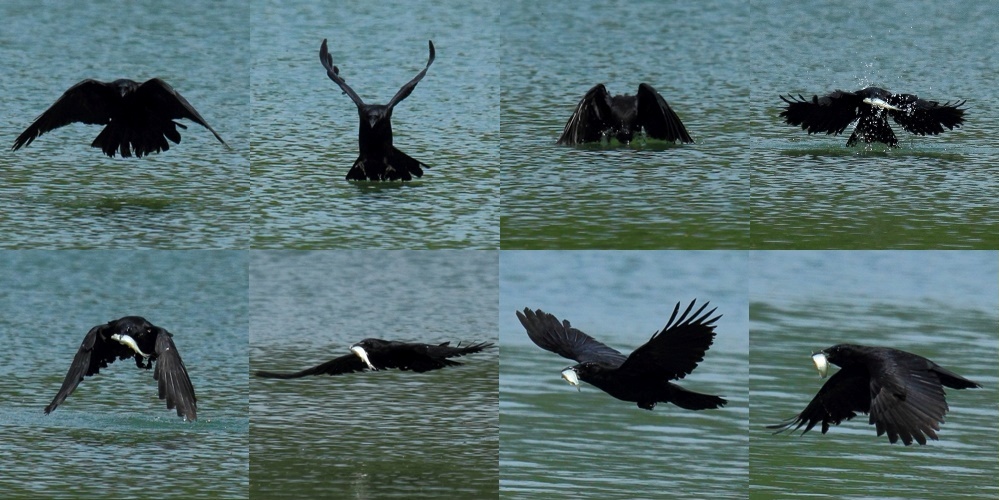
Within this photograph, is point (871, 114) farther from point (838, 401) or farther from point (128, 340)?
point (128, 340)

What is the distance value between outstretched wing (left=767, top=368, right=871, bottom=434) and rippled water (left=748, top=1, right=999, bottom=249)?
999mm

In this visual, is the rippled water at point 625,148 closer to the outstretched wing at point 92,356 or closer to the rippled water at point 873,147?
the rippled water at point 873,147

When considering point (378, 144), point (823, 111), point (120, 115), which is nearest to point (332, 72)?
point (378, 144)

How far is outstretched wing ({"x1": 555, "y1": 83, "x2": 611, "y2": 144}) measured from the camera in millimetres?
12023

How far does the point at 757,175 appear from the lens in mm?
11500

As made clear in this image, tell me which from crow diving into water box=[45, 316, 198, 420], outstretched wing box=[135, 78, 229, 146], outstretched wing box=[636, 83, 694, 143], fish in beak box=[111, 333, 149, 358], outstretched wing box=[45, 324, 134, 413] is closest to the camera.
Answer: crow diving into water box=[45, 316, 198, 420]

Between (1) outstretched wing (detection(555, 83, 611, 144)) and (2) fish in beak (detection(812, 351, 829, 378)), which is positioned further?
(1) outstretched wing (detection(555, 83, 611, 144))

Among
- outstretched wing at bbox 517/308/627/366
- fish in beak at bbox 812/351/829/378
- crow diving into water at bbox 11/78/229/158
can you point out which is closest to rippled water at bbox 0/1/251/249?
crow diving into water at bbox 11/78/229/158

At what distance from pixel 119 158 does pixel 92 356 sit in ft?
6.91

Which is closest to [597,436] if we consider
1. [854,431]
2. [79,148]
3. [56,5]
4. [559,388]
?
[559,388]

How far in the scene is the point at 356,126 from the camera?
40.6 feet

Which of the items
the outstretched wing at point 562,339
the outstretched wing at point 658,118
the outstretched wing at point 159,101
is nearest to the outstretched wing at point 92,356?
the outstretched wing at point 159,101

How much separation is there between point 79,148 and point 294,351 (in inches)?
90.5

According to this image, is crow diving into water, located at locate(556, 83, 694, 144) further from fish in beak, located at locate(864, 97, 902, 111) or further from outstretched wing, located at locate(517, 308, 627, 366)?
outstretched wing, located at locate(517, 308, 627, 366)
